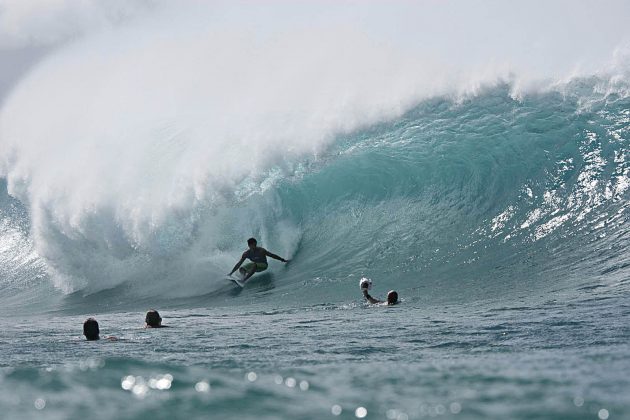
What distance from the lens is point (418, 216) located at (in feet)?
56.1

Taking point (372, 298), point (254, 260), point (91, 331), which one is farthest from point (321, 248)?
point (91, 331)

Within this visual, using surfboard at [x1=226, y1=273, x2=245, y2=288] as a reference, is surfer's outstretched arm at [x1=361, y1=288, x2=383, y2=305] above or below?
below

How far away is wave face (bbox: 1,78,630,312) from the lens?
47.4 ft

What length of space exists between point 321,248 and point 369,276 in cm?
202

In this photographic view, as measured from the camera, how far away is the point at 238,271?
1655cm

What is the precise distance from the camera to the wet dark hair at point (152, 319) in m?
11.3

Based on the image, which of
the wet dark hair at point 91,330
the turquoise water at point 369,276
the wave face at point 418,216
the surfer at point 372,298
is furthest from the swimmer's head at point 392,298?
the wet dark hair at point 91,330

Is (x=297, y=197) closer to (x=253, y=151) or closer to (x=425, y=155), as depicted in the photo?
(x=253, y=151)

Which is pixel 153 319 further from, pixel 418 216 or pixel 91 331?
pixel 418 216

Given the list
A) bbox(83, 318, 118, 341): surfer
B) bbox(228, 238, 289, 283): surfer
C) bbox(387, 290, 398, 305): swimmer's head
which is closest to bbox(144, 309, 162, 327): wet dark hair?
bbox(83, 318, 118, 341): surfer

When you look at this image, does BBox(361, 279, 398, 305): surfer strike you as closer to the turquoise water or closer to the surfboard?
the turquoise water

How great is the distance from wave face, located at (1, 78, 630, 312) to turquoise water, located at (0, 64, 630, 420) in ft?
0.17

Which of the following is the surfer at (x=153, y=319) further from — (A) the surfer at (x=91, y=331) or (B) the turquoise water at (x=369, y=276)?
(A) the surfer at (x=91, y=331)

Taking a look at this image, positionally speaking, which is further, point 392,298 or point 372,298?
point 372,298
